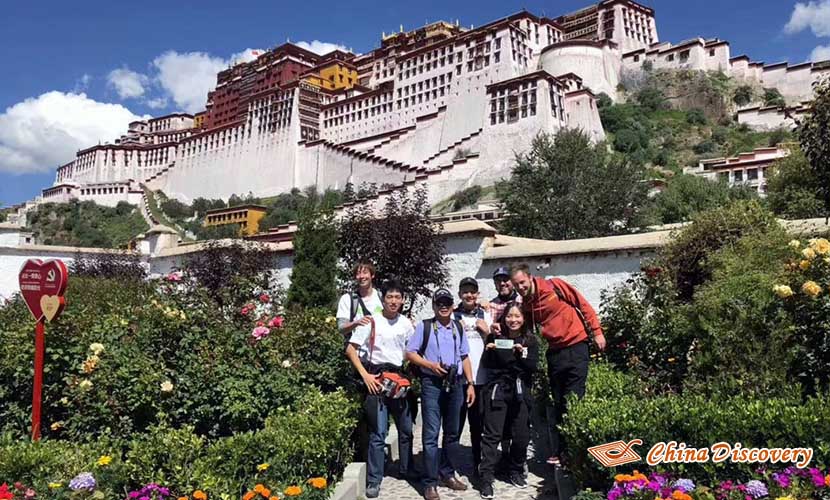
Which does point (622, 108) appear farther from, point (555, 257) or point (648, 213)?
point (555, 257)

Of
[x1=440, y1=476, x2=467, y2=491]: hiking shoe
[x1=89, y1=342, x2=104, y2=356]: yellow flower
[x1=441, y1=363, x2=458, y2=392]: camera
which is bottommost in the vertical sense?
[x1=440, y1=476, x2=467, y2=491]: hiking shoe

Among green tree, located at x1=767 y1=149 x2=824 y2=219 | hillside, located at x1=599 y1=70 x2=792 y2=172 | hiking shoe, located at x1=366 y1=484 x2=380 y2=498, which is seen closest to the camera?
hiking shoe, located at x1=366 y1=484 x2=380 y2=498

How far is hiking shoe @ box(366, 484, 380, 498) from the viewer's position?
15.0ft

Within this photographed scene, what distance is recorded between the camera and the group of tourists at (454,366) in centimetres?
464

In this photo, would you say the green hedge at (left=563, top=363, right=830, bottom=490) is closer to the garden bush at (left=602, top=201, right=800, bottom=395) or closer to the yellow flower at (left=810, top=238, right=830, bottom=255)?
the garden bush at (left=602, top=201, right=800, bottom=395)

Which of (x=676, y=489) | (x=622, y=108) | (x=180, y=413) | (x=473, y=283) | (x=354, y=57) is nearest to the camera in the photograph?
(x=676, y=489)

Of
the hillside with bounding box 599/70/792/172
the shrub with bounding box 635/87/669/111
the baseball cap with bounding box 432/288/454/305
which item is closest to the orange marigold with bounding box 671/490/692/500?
the baseball cap with bounding box 432/288/454/305

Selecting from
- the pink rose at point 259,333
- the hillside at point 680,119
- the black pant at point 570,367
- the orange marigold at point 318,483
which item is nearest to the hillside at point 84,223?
the hillside at point 680,119

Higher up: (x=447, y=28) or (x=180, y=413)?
(x=447, y=28)

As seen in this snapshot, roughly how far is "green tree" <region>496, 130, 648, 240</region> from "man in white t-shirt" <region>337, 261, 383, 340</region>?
1372 centimetres

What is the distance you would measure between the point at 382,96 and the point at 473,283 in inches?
2327

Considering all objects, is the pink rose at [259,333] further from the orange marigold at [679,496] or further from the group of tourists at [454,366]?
the orange marigold at [679,496]

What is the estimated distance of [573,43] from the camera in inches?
2352

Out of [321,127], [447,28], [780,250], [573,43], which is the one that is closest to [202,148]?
[321,127]
